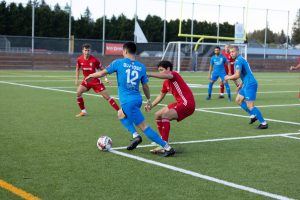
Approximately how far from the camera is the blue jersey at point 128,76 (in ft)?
24.8

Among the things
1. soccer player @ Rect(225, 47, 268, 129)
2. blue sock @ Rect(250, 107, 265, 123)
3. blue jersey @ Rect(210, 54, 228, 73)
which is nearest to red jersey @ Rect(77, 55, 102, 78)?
soccer player @ Rect(225, 47, 268, 129)

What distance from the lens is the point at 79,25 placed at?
62469 mm

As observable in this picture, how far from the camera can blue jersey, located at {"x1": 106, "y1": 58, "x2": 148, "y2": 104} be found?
7.56 meters

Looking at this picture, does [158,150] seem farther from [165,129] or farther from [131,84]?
[131,84]

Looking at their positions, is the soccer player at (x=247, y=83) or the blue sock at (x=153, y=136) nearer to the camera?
the blue sock at (x=153, y=136)

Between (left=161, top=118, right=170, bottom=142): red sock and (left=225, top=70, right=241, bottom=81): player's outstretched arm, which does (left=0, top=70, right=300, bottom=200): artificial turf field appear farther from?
(left=225, top=70, right=241, bottom=81): player's outstretched arm

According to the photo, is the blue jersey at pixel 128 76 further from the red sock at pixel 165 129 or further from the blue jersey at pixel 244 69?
the blue jersey at pixel 244 69

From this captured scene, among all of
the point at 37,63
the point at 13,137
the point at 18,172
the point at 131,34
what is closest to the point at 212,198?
the point at 18,172

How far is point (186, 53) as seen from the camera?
41969 mm

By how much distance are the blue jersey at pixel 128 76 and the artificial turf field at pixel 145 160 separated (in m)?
0.96

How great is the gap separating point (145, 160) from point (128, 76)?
1.34m

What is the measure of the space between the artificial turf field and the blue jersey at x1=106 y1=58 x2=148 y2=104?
37.8 inches

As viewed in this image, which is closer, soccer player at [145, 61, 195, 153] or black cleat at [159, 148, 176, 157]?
black cleat at [159, 148, 176, 157]

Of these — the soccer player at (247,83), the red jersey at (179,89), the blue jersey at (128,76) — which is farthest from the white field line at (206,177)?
the soccer player at (247,83)
